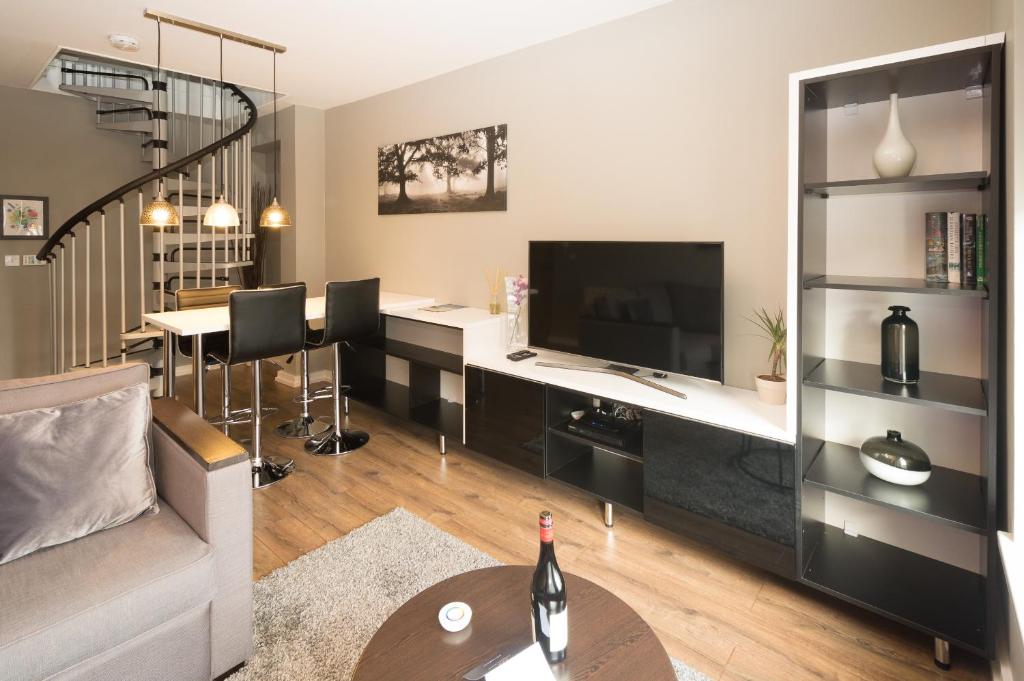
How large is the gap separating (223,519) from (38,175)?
4.94m

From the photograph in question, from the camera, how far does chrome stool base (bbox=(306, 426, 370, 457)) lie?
356 centimetres

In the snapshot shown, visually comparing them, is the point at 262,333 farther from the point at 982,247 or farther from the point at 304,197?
the point at 982,247

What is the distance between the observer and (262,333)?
3.01 meters

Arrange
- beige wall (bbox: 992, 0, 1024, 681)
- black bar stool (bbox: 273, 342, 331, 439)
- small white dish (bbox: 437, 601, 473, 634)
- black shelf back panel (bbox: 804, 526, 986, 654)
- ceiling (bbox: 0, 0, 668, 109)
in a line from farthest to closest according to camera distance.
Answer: black bar stool (bbox: 273, 342, 331, 439) < ceiling (bbox: 0, 0, 668, 109) < black shelf back panel (bbox: 804, 526, 986, 654) < beige wall (bbox: 992, 0, 1024, 681) < small white dish (bbox: 437, 601, 473, 634)

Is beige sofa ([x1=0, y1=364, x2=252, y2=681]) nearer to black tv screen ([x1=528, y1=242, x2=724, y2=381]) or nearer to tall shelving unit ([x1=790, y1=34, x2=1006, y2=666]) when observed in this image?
black tv screen ([x1=528, y1=242, x2=724, y2=381])

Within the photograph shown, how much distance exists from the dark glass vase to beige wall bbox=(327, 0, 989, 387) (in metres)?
0.56

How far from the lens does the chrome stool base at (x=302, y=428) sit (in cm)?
386

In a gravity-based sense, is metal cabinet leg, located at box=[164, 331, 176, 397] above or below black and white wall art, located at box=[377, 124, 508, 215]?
below

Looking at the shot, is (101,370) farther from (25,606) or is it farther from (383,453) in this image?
(383,453)

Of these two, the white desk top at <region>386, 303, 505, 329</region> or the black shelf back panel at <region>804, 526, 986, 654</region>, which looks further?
the white desk top at <region>386, 303, 505, 329</region>

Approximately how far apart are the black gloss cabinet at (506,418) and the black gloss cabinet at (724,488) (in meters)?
0.63

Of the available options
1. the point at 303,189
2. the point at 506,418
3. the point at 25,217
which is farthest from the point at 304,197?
the point at 506,418

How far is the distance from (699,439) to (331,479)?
2.06 meters

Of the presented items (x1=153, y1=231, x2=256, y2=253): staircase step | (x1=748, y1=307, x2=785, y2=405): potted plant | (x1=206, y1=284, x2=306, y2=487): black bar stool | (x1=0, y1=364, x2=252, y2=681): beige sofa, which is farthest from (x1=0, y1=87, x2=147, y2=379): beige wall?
(x1=748, y1=307, x2=785, y2=405): potted plant
